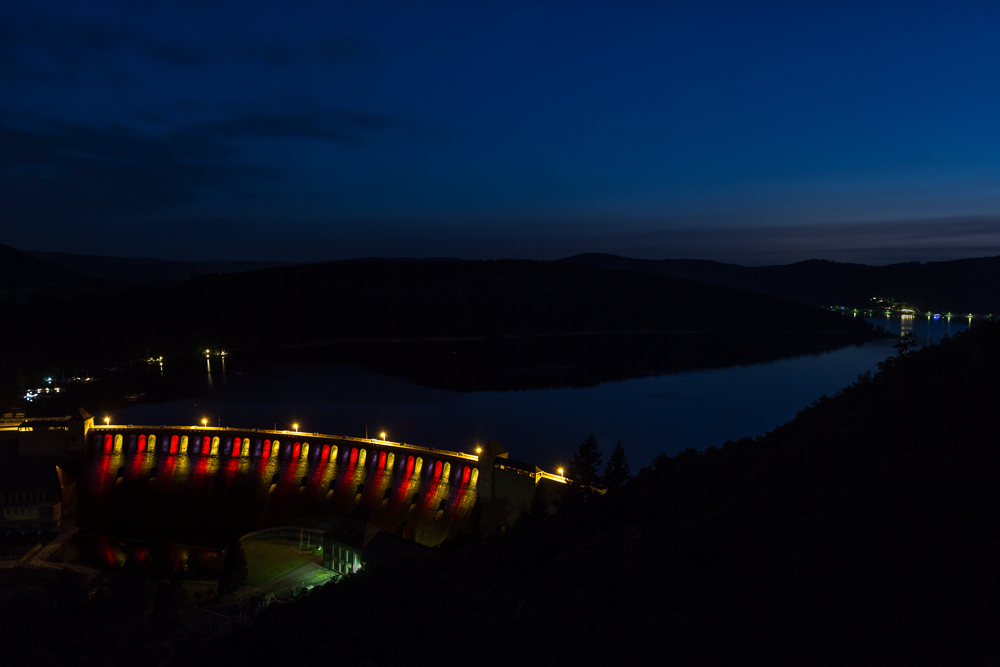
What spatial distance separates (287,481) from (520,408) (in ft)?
102

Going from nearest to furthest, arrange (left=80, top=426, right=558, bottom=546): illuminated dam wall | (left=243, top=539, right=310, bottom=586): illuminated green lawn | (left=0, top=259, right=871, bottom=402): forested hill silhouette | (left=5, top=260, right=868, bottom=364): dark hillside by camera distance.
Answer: (left=243, top=539, right=310, bottom=586): illuminated green lawn → (left=80, top=426, right=558, bottom=546): illuminated dam wall → (left=0, top=259, right=871, bottom=402): forested hill silhouette → (left=5, top=260, right=868, bottom=364): dark hillside

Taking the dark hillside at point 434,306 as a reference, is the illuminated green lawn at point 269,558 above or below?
below

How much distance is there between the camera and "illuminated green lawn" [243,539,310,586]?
91.7 feet

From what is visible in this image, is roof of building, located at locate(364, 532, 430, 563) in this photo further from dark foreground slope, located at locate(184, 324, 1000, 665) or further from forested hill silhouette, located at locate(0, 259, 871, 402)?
forested hill silhouette, located at locate(0, 259, 871, 402)

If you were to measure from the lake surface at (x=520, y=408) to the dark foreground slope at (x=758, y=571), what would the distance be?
986 inches

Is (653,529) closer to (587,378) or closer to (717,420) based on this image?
(717,420)

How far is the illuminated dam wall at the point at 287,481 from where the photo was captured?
3169 centimetres

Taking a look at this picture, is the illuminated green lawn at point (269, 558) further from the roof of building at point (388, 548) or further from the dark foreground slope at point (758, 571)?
the dark foreground slope at point (758, 571)

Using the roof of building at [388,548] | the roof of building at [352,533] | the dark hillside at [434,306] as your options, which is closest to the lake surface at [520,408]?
the roof of building at [388,548]

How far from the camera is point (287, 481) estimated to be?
37906 mm

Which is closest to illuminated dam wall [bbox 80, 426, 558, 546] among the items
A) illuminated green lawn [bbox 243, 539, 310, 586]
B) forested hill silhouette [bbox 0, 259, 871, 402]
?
illuminated green lawn [bbox 243, 539, 310, 586]

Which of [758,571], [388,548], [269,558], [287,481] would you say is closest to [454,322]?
[287,481]

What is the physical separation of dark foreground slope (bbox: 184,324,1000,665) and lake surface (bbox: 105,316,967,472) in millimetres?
25037

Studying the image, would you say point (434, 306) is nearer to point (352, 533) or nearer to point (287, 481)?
point (287, 481)
